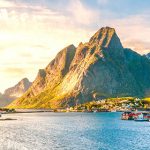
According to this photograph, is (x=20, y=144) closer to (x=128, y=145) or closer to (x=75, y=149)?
(x=75, y=149)

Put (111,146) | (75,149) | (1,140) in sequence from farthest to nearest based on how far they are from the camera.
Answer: (1,140), (111,146), (75,149)

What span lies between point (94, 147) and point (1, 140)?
48.9m

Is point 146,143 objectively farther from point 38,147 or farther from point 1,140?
point 1,140

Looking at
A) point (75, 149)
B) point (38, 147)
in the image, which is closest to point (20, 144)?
point (38, 147)

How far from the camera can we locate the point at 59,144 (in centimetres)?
17750

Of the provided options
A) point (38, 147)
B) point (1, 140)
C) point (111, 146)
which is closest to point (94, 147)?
point (111, 146)

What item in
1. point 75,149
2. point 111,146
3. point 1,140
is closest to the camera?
point 75,149

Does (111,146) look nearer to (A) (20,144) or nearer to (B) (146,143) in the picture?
(B) (146,143)

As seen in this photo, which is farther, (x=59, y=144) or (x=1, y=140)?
(x=1, y=140)

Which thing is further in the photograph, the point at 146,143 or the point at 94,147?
the point at 146,143

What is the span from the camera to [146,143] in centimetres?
18250

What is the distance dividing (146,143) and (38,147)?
4952 centimetres

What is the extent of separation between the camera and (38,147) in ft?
551

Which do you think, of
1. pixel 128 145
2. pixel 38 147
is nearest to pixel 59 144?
pixel 38 147
